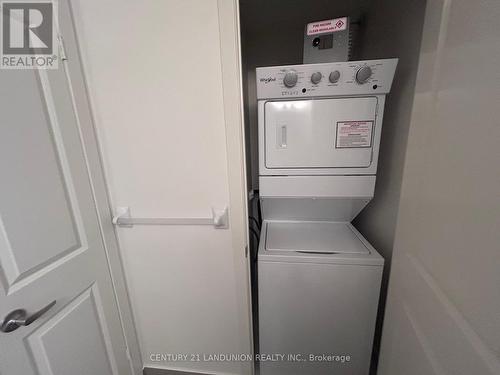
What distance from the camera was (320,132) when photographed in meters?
1.22

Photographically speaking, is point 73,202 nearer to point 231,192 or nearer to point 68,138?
point 68,138

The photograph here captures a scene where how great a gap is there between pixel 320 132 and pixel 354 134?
0.67 ft

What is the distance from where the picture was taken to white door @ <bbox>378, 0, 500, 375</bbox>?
19.5 inches

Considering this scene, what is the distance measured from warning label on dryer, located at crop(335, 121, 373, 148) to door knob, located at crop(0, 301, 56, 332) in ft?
5.46

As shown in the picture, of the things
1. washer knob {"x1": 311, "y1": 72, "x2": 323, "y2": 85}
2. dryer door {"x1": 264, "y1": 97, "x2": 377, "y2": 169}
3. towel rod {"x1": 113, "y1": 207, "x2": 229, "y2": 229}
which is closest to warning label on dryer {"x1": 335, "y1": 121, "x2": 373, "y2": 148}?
dryer door {"x1": 264, "y1": 97, "x2": 377, "y2": 169}

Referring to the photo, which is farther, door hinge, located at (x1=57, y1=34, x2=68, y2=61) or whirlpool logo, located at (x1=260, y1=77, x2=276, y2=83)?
whirlpool logo, located at (x1=260, y1=77, x2=276, y2=83)

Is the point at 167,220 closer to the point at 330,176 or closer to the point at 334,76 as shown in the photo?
the point at 330,176

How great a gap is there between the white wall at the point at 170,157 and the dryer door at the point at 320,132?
0.39m

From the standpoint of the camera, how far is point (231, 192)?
1.09m

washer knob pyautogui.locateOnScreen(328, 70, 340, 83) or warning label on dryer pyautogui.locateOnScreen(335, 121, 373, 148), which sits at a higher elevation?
washer knob pyautogui.locateOnScreen(328, 70, 340, 83)

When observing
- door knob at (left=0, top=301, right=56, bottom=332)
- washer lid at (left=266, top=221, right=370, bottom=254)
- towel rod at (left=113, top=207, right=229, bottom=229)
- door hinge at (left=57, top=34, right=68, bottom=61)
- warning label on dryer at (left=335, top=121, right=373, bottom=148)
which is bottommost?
washer lid at (left=266, top=221, right=370, bottom=254)

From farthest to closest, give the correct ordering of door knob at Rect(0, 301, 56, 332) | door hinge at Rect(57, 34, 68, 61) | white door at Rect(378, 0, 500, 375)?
1. door hinge at Rect(57, 34, 68, 61)
2. door knob at Rect(0, 301, 56, 332)
3. white door at Rect(378, 0, 500, 375)

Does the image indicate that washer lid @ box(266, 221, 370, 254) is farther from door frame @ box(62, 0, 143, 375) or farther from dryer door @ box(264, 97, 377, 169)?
door frame @ box(62, 0, 143, 375)

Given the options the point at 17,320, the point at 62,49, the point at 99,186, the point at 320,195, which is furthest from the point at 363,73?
the point at 17,320
